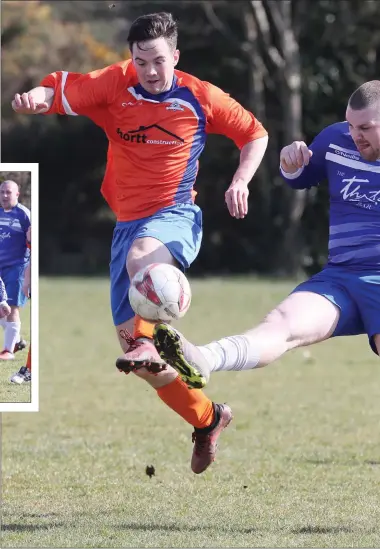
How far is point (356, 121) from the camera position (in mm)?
5562

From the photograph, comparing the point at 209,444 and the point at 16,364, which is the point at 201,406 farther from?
the point at 16,364

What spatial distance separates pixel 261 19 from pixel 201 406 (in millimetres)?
26535

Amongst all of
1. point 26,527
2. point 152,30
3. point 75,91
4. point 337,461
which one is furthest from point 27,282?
point 337,461

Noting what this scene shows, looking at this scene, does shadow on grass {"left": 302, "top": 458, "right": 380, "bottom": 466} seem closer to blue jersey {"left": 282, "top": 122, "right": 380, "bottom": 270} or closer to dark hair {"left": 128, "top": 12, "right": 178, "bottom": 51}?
blue jersey {"left": 282, "top": 122, "right": 380, "bottom": 270}

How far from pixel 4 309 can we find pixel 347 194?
183cm

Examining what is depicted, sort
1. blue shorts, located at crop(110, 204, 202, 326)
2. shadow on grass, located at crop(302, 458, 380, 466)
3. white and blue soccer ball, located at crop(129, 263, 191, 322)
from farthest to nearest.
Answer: shadow on grass, located at crop(302, 458, 380, 466), blue shorts, located at crop(110, 204, 202, 326), white and blue soccer ball, located at crop(129, 263, 191, 322)

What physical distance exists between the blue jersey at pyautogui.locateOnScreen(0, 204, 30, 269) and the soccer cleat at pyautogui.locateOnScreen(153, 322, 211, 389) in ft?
4.02

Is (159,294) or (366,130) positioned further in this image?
(366,130)

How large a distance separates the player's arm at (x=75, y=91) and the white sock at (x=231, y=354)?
1.77 metres

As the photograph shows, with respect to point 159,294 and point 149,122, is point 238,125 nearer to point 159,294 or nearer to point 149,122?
point 149,122

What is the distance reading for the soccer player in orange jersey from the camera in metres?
6.19

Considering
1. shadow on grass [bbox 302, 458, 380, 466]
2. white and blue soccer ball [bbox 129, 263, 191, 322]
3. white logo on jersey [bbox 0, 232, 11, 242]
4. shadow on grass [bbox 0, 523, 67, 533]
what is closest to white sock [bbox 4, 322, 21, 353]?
white logo on jersey [bbox 0, 232, 11, 242]

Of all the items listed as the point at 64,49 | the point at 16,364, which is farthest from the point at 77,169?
the point at 16,364

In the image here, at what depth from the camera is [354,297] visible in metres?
5.74
